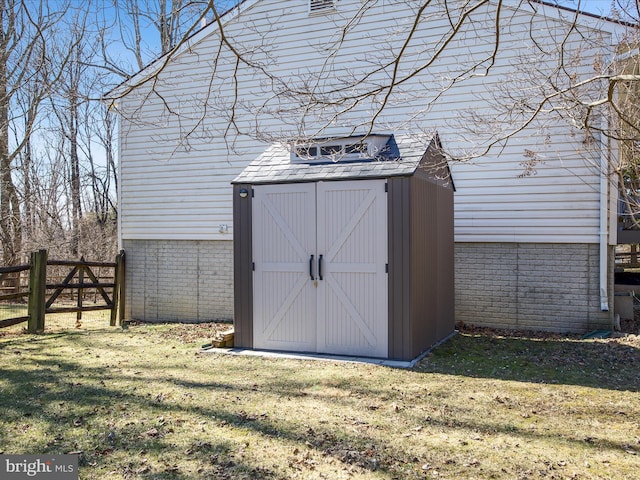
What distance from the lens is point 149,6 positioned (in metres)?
17.7

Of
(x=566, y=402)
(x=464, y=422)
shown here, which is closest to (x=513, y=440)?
(x=464, y=422)

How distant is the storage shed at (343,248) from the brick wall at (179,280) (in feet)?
12.1

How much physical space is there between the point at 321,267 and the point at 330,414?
8.75ft

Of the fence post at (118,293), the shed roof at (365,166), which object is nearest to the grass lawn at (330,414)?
the shed roof at (365,166)

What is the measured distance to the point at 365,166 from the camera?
7.51 meters

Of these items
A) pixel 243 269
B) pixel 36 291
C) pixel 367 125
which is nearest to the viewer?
pixel 243 269

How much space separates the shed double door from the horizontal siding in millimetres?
1104

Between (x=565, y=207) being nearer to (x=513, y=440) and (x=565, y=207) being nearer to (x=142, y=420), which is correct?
(x=513, y=440)

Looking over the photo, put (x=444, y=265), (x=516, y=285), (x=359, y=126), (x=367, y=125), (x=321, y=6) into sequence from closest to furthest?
(x=359, y=126)
(x=444, y=265)
(x=516, y=285)
(x=367, y=125)
(x=321, y=6)

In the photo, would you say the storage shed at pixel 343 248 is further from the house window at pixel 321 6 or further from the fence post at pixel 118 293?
the fence post at pixel 118 293

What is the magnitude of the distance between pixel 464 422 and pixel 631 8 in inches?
239

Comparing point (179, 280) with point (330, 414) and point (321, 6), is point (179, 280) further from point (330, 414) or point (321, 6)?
point (330, 414)
